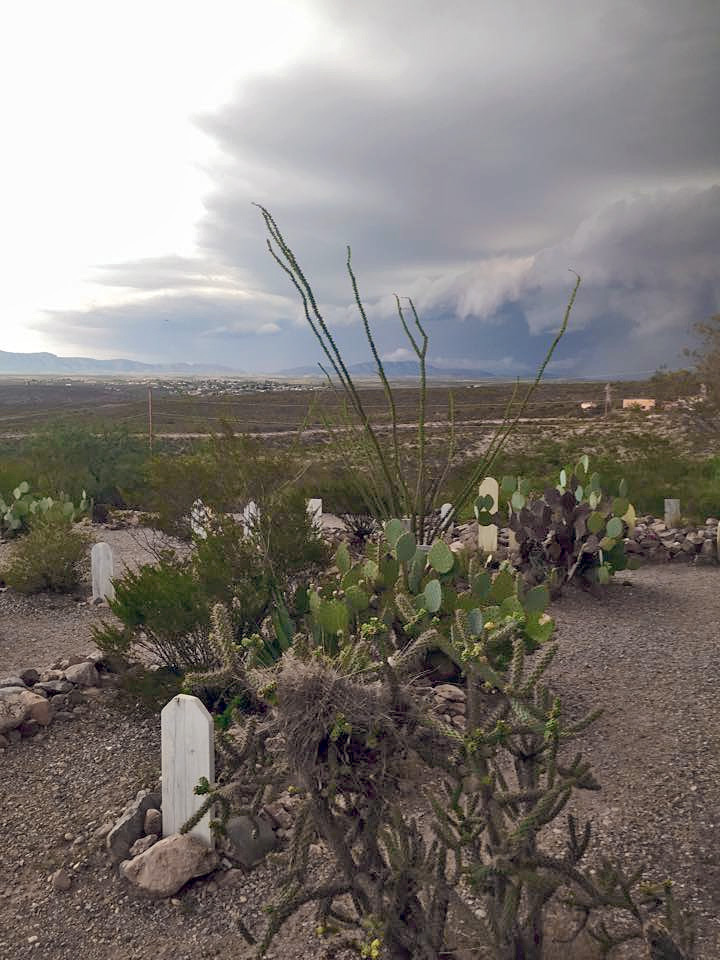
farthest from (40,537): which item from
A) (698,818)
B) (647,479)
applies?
(647,479)

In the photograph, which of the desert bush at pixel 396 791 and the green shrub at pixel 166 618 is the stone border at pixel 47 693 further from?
the desert bush at pixel 396 791

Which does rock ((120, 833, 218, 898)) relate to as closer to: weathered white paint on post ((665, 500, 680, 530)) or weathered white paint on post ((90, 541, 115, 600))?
weathered white paint on post ((90, 541, 115, 600))

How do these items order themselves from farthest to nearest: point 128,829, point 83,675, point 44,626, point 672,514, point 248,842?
point 672,514, point 44,626, point 83,675, point 128,829, point 248,842

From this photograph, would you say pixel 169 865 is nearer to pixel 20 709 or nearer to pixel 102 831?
pixel 102 831

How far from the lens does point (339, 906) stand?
9.80ft

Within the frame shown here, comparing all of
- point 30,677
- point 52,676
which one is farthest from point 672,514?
point 30,677

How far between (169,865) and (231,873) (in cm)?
26

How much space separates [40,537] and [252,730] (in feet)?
21.6

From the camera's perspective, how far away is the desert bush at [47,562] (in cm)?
788

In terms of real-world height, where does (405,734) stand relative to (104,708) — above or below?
above

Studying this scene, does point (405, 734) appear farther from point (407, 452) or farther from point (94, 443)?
point (407, 452)

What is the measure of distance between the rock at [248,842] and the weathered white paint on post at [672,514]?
7970 mm

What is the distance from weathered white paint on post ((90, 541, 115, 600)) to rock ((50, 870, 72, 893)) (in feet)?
14.5

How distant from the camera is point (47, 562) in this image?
25.9 ft
